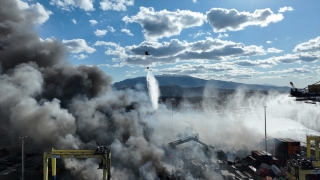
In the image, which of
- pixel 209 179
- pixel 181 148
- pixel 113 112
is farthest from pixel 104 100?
pixel 209 179

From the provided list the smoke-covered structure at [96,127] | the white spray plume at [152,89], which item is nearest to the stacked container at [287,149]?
the smoke-covered structure at [96,127]

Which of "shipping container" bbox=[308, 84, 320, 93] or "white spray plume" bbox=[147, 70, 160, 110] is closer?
"shipping container" bbox=[308, 84, 320, 93]

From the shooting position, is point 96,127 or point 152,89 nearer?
point 96,127

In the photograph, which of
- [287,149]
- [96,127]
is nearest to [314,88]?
[287,149]

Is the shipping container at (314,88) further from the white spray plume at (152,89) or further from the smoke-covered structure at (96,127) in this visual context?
the white spray plume at (152,89)

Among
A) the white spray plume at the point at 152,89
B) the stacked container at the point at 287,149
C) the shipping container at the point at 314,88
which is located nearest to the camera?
the shipping container at the point at 314,88

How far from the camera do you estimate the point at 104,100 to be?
183 feet

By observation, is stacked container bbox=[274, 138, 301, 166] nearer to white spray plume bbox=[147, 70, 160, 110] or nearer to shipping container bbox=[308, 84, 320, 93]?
shipping container bbox=[308, 84, 320, 93]

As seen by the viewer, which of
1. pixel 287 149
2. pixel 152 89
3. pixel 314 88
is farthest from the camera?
pixel 152 89

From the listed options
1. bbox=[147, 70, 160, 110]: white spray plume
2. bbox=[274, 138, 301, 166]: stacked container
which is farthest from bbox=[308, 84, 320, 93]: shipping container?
bbox=[147, 70, 160, 110]: white spray plume

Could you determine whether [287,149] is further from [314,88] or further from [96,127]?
[96,127]

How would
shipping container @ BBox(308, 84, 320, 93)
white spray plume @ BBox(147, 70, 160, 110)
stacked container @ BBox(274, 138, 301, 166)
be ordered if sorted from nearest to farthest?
shipping container @ BBox(308, 84, 320, 93), stacked container @ BBox(274, 138, 301, 166), white spray plume @ BBox(147, 70, 160, 110)

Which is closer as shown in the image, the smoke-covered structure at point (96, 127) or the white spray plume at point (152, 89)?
the smoke-covered structure at point (96, 127)

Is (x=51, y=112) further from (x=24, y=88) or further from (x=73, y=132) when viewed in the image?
(x=24, y=88)
